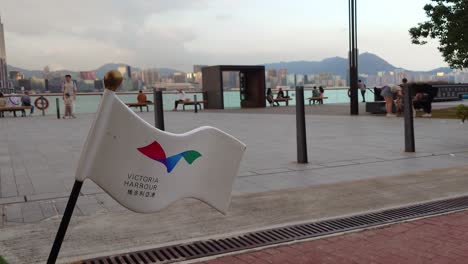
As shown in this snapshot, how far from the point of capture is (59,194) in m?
5.33

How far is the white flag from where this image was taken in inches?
91.5

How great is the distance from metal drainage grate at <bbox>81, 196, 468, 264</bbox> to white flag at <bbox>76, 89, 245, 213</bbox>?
2.15 ft

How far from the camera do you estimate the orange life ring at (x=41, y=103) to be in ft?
81.5

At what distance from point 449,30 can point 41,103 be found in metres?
20.4

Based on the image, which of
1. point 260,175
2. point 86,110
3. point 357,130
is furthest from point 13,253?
point 86,110

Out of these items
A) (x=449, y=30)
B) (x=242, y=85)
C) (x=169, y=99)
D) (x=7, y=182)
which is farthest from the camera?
(x=169, y=99)

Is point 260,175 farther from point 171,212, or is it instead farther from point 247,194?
point 171,212

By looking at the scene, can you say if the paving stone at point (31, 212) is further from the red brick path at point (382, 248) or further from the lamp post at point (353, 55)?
the lamp post at point (353, 55)

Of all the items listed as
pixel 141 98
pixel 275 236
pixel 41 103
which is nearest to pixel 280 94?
pixel 141 98

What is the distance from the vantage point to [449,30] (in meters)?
16.9

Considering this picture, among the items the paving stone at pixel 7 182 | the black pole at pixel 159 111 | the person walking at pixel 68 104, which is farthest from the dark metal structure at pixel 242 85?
the paving stone at pixel 7 182

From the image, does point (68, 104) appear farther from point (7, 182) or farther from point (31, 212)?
point (31, 212)

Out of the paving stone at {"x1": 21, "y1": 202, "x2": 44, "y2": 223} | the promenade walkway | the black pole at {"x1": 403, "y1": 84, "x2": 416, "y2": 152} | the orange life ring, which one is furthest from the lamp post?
the orange life ring

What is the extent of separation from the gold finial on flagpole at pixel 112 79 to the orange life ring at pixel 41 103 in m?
24.5
